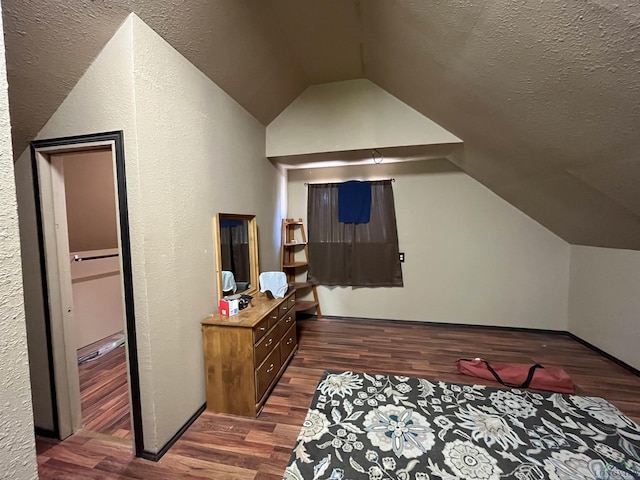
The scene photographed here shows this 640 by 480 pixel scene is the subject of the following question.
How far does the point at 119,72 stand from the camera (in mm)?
1438

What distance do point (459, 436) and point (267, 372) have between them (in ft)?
4.64

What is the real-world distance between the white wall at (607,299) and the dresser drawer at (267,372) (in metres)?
3.25

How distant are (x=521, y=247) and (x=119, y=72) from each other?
4.26 meters

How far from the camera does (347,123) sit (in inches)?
112

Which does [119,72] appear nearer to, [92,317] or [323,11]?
[323,11]

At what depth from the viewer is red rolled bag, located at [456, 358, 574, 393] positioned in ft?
7.25

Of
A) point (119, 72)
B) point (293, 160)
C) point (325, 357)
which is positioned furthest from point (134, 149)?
point (325, 357)

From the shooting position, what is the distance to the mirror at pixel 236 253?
220cm

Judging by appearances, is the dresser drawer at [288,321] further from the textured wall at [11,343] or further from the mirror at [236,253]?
the textured wall at [11,343]

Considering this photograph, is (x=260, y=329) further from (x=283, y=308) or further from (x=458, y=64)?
(x=458, y=64)

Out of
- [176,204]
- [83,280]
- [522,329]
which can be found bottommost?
[522,329]

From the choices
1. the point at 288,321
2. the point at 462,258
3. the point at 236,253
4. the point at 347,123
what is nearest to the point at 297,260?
the point at 288,321

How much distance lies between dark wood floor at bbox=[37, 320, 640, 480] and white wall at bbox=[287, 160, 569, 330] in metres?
0.24

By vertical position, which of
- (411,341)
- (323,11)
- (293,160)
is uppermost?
(323,11)
